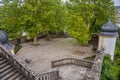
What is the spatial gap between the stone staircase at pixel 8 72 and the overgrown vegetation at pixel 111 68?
6.58m

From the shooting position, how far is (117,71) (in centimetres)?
1748

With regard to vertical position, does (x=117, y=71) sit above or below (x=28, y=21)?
below

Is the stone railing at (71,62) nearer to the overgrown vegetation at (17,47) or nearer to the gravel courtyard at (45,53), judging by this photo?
the gravel courtyard at (45,53)

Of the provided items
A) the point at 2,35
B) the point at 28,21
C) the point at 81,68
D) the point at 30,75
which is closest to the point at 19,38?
the point at 28,21

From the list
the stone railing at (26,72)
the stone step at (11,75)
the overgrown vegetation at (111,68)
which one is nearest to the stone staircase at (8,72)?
the stone step at (11,75)

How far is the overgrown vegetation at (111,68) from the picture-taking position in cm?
1415

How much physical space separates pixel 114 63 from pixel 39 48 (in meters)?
9.89

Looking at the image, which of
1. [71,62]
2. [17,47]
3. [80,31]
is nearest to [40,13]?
[17,47]

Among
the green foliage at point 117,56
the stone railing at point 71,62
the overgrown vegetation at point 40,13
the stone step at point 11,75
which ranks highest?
the overgrown vegetation at point 40,13

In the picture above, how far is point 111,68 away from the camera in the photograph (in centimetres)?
1645

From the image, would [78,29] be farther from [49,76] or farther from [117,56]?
[49,76]

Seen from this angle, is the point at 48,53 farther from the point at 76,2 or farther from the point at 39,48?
the point at 76,2

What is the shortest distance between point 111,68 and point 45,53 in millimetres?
8288

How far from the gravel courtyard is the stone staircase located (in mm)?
4590
